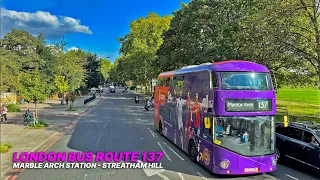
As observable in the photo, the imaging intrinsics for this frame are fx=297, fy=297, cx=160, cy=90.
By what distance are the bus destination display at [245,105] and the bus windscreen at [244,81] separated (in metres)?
0.47

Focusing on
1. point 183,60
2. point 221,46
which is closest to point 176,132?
point 221,46

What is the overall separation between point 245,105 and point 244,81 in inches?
34.9

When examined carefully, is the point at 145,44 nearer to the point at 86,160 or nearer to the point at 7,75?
the point at 7,75

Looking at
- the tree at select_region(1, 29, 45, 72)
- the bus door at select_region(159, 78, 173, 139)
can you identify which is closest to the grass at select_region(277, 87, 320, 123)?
the bus door at select_region(159, 78, 173, 139)

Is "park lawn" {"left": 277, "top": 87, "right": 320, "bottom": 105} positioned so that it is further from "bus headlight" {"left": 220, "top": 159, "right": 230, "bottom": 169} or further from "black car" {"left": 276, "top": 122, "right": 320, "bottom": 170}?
"bus headlight" {"left": 220, "top": 159, "right": 230, "bottom": 169}

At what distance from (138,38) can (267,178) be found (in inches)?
2061

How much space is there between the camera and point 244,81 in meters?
10.3

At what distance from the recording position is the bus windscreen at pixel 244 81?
10195 millimetres

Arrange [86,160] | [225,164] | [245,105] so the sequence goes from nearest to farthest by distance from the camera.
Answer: [225,164] < [245,105] < [86,160]

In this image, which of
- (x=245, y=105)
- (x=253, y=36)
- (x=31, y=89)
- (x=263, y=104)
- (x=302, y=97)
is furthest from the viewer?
(x=302, y=97)

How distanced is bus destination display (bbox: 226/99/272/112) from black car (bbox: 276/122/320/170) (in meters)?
2.35

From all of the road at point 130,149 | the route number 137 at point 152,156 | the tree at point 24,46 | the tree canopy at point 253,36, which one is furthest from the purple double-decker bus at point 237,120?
the tree at point 24,46

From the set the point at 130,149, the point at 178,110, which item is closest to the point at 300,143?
the point at 178,110

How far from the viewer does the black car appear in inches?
416
